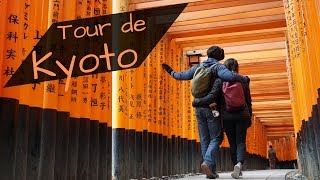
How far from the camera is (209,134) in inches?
218

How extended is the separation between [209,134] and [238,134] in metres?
0.44

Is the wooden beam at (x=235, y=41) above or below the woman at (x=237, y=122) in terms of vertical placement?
above

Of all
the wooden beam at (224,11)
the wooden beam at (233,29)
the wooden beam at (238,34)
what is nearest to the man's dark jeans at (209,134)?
the wooden beam at (224,11)

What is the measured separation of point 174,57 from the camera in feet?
31.7

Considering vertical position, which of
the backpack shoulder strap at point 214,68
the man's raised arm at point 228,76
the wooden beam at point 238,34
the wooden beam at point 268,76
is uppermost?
the wooden beam at point 238,34

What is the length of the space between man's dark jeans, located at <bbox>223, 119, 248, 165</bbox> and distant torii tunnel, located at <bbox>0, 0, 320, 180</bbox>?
2.75ft

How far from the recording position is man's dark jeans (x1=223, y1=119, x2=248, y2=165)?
5547 mm

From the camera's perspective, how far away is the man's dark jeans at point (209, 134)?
525 centimetres

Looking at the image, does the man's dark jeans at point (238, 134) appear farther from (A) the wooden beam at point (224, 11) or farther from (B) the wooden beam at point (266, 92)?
(B) the wooden beam at point (266, 92)

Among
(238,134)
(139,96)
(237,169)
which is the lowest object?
(237,169)

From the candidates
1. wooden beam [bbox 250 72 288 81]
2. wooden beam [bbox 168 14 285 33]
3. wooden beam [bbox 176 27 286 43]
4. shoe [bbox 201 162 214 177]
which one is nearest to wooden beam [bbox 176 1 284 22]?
wooden beam [bbox 168 14 285 33]

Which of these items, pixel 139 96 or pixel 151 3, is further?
pixel 151 3

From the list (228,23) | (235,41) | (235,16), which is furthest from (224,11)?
(235,41)

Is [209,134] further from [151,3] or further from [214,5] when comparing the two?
[214,5]
